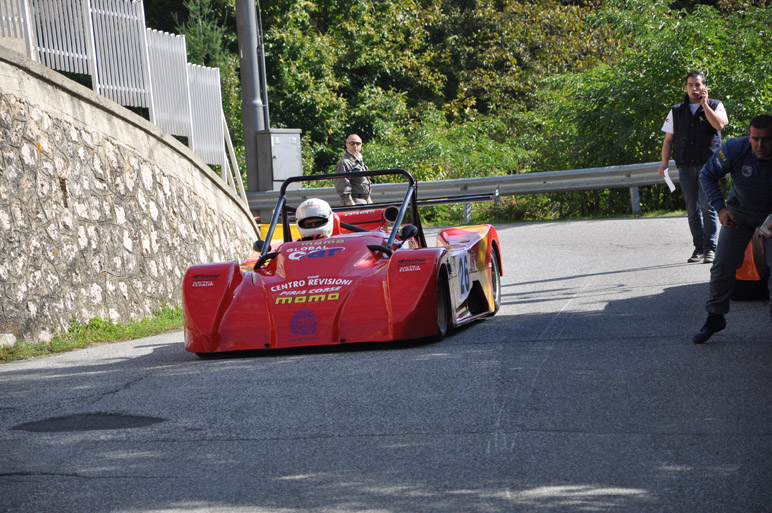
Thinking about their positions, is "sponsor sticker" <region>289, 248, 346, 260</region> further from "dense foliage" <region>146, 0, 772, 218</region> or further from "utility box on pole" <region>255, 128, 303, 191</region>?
"dense foliage" <region>146, 0, 772, 218</region>

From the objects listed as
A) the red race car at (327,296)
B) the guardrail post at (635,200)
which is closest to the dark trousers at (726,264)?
the red race car at (327,296)

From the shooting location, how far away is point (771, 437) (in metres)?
4.75

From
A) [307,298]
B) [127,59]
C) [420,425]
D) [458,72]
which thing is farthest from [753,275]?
[458,72]

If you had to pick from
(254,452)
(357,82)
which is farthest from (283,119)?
(254,452)

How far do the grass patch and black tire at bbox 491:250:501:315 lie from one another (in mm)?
3266

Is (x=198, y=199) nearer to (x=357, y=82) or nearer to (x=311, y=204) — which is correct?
(x=311, y=204)

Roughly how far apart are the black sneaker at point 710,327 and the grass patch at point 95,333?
5285 mm

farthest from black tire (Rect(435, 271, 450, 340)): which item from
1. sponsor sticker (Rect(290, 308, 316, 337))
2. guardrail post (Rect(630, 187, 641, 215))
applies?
guardrail post (Rect(630, 187, 641, 215))

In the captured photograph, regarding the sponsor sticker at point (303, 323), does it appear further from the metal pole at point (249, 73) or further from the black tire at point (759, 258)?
the metal pole at point (249, 73)

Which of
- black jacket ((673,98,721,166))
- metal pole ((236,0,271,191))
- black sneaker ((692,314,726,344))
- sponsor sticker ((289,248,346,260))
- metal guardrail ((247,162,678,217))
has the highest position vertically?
metal pole ((236,0,271,191))

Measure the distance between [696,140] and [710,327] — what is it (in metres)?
4.81

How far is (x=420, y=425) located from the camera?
5207mm

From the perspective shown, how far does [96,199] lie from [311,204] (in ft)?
9.20

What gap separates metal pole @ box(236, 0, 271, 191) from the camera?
16.8m
